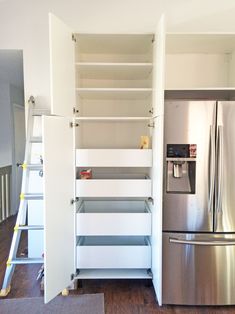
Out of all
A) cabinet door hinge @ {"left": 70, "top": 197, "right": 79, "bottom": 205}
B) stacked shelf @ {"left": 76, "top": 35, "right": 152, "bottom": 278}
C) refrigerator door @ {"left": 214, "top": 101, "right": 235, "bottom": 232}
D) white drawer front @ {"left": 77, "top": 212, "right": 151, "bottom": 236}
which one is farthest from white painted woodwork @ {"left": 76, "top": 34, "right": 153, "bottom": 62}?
white drawer front @ {"left": 77, "top": 212, "right": 151, "bottom": 236}

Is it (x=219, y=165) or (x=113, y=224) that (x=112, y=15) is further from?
(x=113, y=224)

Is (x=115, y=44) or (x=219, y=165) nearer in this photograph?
(x=219, y=165)

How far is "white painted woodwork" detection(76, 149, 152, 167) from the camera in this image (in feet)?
7.19

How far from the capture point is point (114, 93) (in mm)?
2387

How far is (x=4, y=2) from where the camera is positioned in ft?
8.42

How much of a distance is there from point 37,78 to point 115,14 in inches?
42.1

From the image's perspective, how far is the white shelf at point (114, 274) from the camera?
227 cm

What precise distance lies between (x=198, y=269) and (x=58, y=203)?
1.29 m

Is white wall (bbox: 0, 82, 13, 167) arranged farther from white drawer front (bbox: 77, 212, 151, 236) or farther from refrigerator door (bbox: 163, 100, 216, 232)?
refrigerator door (bbox: 163, 100, 216, 232)

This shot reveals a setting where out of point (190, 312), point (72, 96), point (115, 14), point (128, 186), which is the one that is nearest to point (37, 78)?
point (72, 96)

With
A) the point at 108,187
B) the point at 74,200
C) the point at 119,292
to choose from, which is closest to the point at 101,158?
the point at 108,187

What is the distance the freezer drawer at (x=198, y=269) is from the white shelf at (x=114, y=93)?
1319 millimetres

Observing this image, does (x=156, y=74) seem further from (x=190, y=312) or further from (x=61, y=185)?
(x=190, y=312)

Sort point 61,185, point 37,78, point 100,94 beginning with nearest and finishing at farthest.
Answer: point 61,185, point 100,94, point 37,78
